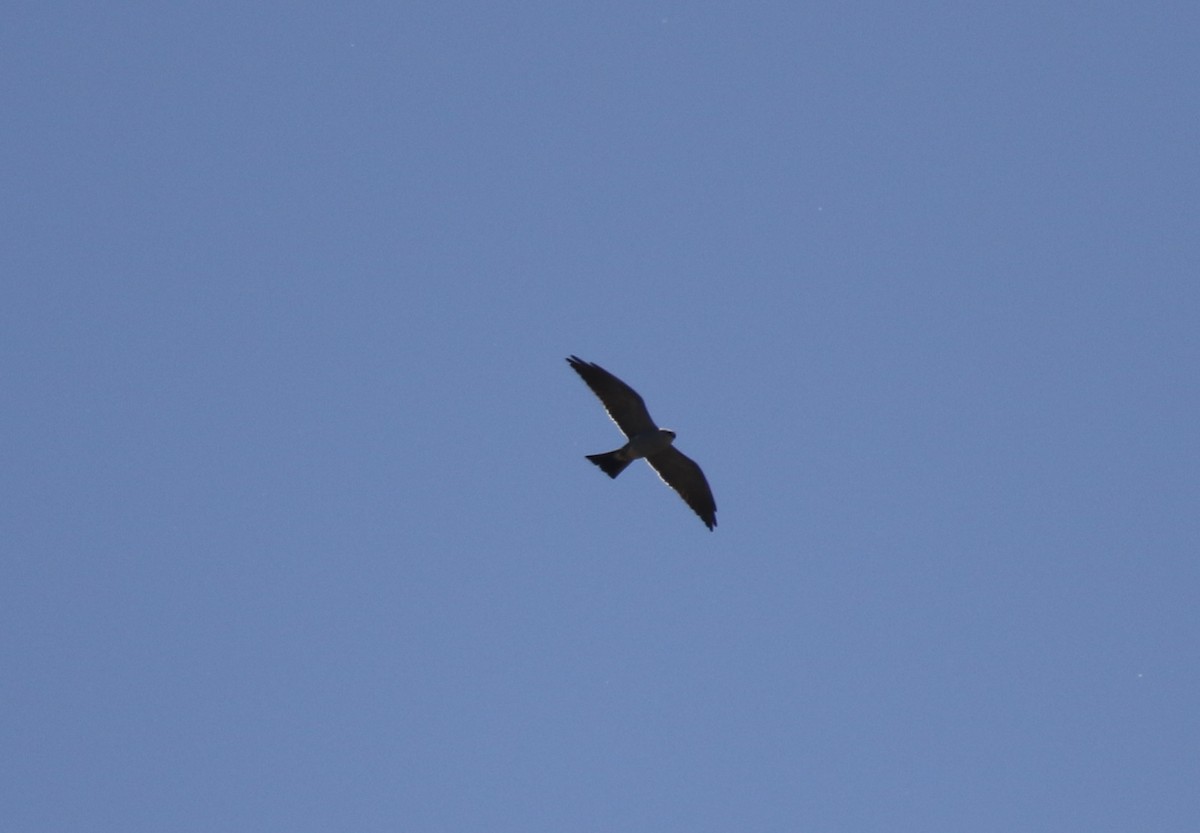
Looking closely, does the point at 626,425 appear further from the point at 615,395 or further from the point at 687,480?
the point at 687,480

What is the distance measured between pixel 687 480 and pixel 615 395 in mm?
2055

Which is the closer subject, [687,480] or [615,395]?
[615,395]

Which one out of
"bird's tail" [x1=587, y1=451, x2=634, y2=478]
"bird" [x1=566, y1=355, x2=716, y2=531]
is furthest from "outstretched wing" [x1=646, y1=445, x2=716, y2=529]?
"bird's tail" [x1=587, y1=451, x2=634, y2=478]

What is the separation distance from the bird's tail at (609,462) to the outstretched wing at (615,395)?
53cm

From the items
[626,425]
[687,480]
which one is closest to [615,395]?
[626,425]

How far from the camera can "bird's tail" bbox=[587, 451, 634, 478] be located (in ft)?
89.1

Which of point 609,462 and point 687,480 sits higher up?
point 687,480

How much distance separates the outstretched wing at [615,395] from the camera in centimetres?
2703

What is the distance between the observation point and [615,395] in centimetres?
2709

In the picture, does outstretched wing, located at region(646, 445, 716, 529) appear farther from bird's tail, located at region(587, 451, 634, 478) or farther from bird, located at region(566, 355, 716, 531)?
bird's tail, located at region(587, 451, 634, 478)

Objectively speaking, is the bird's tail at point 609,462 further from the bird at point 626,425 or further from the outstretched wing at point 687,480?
the outstretched wing at point 687,480

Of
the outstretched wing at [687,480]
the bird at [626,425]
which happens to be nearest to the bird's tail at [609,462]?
the bird at [626,425]

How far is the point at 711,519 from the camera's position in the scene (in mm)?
28469

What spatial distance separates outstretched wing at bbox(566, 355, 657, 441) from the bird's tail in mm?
526
